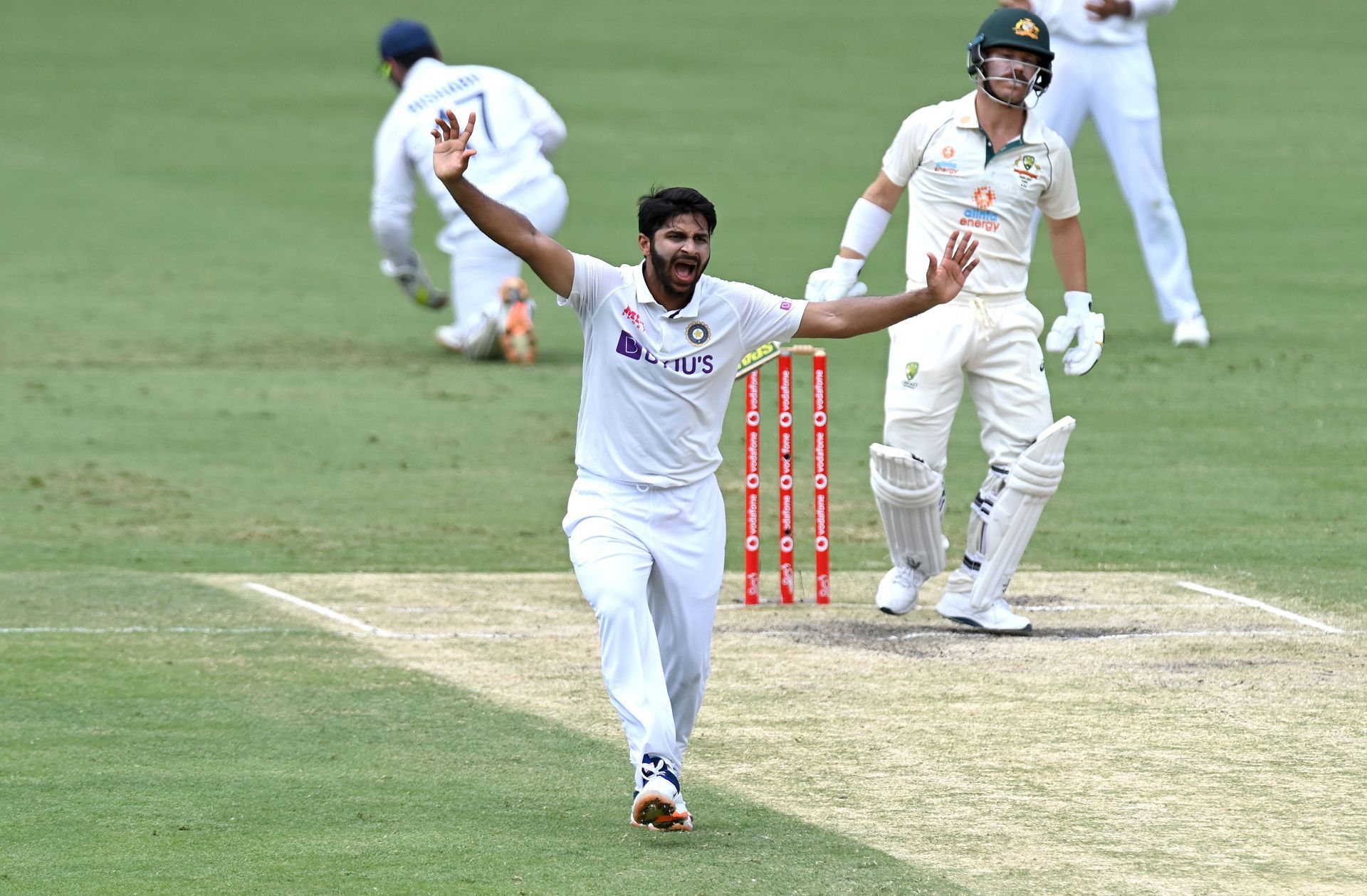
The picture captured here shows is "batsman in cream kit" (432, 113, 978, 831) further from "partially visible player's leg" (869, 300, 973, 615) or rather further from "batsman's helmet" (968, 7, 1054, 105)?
"batsman's helmet" (968, 7, 1054, 105)

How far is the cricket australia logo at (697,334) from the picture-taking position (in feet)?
21.0

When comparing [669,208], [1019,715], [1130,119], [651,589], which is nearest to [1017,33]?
[1019,715]

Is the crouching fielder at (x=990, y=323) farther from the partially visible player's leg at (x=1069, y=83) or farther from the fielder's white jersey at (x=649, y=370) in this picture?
the partially visible player's leg at (x=1069, y=83)

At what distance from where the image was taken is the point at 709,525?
6.46 metres

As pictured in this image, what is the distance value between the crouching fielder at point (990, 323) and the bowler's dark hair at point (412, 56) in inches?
296

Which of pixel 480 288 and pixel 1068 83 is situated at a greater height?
pixel 1068 83

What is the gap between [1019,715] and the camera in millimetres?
7504

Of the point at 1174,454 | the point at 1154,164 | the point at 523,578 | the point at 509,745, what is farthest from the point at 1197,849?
the point at 1154,164

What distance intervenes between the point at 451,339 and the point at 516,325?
2.58 ft

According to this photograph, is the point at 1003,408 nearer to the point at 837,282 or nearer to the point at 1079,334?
the point at 1079,334

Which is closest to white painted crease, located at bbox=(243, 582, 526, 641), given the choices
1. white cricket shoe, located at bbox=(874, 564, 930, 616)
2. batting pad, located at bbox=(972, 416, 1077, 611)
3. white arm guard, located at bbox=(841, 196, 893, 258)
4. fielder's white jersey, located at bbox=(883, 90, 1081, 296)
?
white cricket shoe, located at bbox=(874, 564, 930, 616)

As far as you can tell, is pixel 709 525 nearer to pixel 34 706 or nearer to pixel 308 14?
pixel 34 706

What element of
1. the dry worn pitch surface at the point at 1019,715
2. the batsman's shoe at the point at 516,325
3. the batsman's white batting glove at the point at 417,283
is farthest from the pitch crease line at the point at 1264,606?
the batsman's white batting glove at the point at 417,283

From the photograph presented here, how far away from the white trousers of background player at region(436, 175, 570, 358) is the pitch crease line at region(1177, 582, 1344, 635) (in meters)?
7.18
